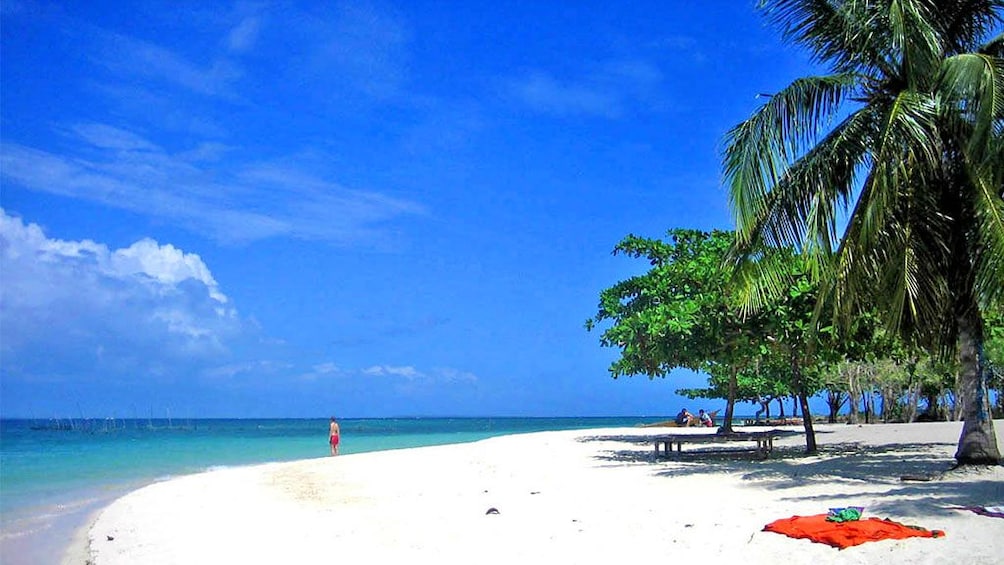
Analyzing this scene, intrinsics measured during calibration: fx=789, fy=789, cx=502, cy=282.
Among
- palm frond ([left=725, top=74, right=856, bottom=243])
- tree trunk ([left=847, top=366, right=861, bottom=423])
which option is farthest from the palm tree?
tree trunk ([left=847, top=366, right=861, bottom=423])

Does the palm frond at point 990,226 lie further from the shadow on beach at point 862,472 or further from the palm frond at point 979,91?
the shadow on beach at point 862,472

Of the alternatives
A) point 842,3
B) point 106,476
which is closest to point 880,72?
point 842,3

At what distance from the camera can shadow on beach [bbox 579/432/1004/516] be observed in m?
9.77

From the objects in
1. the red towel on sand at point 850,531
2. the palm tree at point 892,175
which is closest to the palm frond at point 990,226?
the palm tree at point 892,175

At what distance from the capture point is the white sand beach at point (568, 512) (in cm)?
805

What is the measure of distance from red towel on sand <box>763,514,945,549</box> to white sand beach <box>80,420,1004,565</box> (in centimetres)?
12

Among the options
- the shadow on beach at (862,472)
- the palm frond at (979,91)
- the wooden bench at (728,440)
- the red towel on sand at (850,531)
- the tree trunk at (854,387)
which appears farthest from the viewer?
the tree trunk at (854,387)

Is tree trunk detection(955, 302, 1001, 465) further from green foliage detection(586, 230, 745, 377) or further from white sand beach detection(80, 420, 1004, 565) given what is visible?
green foliage detection(586, 230, 745, 377)

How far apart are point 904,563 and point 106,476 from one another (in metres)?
23.5

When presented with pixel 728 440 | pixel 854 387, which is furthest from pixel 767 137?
pixel 854 387

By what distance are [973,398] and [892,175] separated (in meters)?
4.04

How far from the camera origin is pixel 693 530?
886 cm

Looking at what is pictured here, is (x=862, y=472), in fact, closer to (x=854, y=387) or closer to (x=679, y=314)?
(x=679, y=314)

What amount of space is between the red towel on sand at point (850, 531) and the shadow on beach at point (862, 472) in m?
1.13
